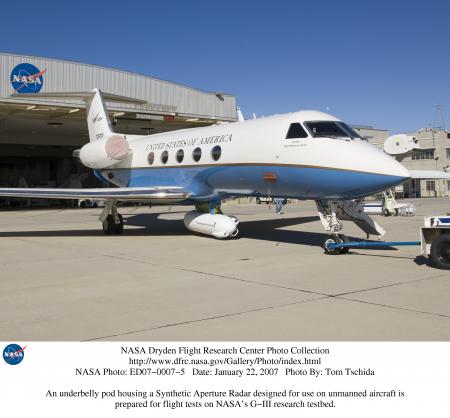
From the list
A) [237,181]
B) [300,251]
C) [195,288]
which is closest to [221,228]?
[237,181]

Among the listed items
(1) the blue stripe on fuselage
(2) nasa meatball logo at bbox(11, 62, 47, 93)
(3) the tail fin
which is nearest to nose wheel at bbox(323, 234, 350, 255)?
(1) the blue stripe on fuselage

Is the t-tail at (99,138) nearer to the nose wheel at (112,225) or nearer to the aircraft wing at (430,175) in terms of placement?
the nose wheel at (112,225)

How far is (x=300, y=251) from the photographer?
11109mm

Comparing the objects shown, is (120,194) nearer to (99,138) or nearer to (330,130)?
(99,138)

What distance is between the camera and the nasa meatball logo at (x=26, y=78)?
27.9 m

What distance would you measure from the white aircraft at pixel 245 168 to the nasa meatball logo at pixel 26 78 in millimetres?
12141

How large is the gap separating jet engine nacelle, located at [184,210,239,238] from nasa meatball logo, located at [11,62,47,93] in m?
17.7

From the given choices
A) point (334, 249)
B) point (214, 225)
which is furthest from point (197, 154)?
point (334, 249)

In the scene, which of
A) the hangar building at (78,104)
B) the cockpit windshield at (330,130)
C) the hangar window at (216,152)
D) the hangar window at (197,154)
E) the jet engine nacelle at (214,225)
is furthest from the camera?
the hangar building at (78,104)
